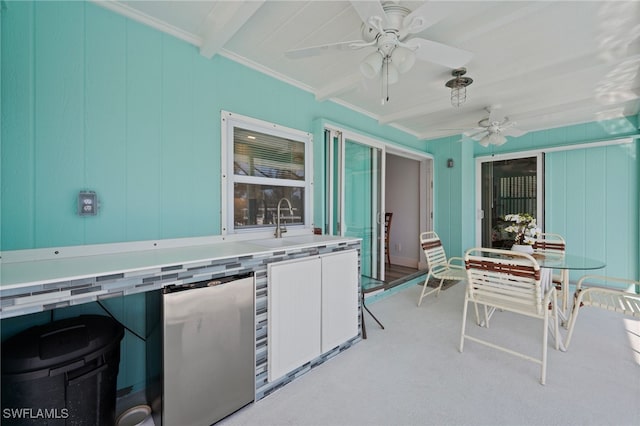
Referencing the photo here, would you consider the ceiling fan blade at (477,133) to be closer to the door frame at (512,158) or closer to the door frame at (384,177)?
the door frame at (384,177)

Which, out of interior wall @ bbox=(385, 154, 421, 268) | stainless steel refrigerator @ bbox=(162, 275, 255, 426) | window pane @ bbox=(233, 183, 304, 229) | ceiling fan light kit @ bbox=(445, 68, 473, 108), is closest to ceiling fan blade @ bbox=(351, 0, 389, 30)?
ceiling fan light kit @ bbox=(445, 68, 473, 108)

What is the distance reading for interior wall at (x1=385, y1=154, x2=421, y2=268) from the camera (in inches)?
208

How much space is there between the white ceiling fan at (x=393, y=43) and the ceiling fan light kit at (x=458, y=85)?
0.87 meters

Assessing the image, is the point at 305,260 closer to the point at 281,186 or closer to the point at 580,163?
the point at 281,186

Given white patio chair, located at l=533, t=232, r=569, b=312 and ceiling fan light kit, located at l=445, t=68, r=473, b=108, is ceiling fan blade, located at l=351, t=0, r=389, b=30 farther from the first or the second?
white patio chair, located at l=533, t=232, r=569, b=312

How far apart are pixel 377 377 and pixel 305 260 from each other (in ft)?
3.27

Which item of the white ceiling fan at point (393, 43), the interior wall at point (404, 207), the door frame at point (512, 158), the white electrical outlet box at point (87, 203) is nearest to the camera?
the white ceiling fan at point (393, 43)

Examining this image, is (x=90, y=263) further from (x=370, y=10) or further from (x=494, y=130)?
Result: (x=494, y=130)

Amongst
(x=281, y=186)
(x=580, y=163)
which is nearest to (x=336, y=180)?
(x=281, y=186)

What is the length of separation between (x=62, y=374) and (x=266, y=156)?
6.29 feet

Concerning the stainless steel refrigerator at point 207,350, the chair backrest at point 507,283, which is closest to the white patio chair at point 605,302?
the chair backrest at point 507,283

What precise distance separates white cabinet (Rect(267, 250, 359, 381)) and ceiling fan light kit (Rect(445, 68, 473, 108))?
193 cm

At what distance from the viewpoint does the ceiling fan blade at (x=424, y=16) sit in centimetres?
128

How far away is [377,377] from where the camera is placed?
1.94 metres
